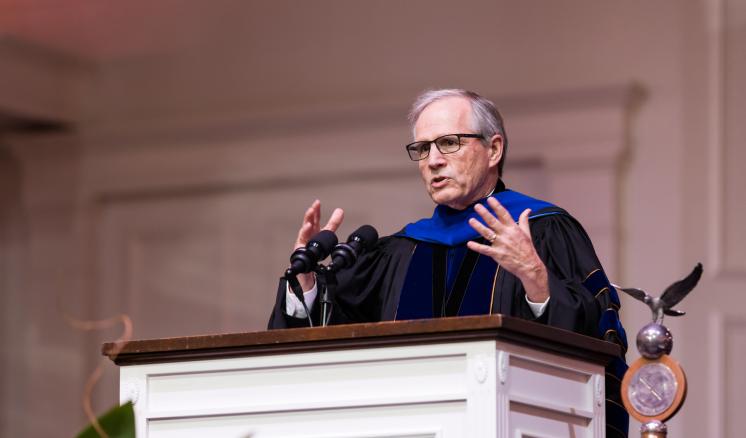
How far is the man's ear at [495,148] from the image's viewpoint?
14.1 feet

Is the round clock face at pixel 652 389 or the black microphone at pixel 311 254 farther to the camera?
the black microphone at pixel 311 254

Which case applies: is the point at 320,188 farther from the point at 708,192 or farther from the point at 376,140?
the point at 708,192

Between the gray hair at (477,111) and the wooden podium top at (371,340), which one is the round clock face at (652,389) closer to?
the wooden podium top at (371,340)

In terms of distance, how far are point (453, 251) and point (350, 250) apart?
71 centimetres

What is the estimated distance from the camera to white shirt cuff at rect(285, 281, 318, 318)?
3.97 m

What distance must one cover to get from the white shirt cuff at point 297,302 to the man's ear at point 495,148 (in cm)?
69

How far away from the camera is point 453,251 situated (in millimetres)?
4309

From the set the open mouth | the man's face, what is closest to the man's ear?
the man's face

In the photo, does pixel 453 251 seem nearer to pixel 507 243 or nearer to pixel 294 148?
pixel 507 243

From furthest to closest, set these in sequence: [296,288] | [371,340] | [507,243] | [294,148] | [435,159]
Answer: [294,148], [435,159], [296,288], [507,243], [371,340]

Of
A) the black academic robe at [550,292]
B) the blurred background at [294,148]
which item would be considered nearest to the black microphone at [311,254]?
the black academic robe at [550,292]

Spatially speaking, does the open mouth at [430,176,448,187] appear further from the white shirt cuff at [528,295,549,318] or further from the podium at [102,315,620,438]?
the podium at [102,315,620,438]

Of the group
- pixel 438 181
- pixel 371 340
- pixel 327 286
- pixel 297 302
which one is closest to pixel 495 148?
pixel 438 181

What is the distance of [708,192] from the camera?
6641 mm
